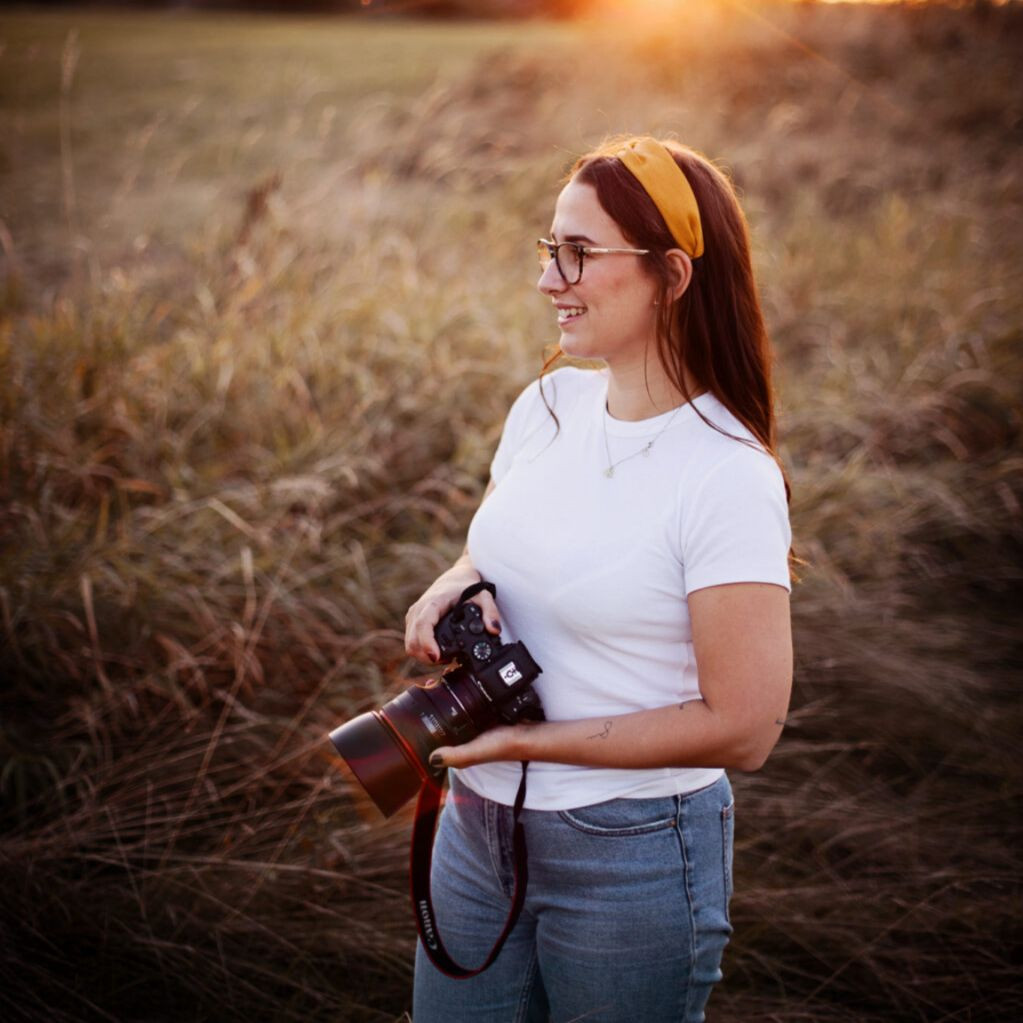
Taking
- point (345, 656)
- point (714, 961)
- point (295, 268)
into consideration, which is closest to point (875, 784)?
point (714, 961)

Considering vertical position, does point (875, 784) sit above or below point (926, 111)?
below

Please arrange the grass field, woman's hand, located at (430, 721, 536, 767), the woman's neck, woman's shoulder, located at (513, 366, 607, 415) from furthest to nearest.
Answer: the grass field
woman's shoulder, located at (513, 366, 607, 415)
the woman's neck
woman's hand, located at (430, 721, 536, 767)

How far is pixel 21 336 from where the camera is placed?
10.7ft

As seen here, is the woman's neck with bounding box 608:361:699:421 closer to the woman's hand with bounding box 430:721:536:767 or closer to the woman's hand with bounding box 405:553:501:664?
the woman's hand with bounding box 405:553:501:664

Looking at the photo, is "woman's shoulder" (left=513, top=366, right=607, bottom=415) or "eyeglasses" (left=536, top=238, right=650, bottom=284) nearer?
"eyeglasses" (left=536, top=238, right=650, bottom=284)

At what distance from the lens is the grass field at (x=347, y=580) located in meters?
1.97

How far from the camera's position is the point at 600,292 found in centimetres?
142

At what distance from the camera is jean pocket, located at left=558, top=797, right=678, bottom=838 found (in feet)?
4.35

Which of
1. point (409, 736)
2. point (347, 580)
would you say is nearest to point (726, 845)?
point (409, 736)

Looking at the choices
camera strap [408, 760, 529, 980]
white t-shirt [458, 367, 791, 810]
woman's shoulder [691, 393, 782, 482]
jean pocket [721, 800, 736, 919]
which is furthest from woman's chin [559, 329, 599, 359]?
jean pocket [721, 800, 736, 919]

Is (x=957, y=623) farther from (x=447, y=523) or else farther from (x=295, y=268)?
(x=295, y=268)

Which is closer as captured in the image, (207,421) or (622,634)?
(622,634)

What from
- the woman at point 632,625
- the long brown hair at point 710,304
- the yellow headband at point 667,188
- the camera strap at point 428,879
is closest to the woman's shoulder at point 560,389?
the woman at point 632,625

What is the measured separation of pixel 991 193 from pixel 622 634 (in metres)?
7.72
